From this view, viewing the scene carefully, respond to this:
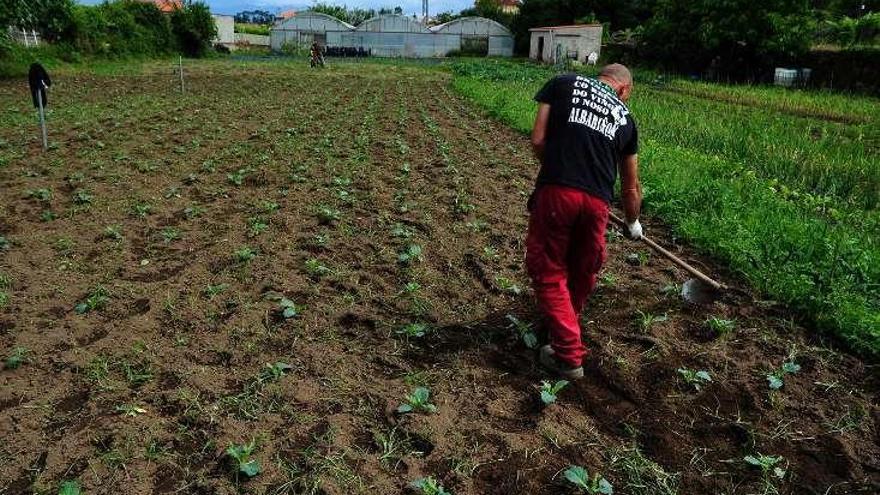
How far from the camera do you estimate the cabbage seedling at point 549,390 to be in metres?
3.40

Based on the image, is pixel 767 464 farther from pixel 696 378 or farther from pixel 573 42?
pixel 573 42

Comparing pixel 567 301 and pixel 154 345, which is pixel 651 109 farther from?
pixel 154 345

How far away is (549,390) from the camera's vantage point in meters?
3.48

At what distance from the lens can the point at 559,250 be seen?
11.9 ft

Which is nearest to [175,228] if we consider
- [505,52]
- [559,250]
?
[559,250]

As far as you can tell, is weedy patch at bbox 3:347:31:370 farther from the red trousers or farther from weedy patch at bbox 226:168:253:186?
weedy patch at bbox 226:168:253:186

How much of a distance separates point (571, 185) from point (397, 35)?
5295 centimetres

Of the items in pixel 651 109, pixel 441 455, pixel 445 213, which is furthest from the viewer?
pixel 651 109

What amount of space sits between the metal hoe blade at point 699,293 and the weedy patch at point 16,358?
4.71 metres

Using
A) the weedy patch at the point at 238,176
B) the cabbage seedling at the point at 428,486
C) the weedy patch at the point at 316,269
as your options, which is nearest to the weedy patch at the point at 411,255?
the weedy patch at the point at 316,269

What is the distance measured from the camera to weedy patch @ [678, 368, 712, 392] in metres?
3.73

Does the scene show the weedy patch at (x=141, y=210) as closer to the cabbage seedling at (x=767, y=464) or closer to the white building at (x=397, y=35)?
the cabbage seedling at (x=767, y=464)

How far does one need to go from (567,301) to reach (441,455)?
1217mm

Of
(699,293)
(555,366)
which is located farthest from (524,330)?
(699,293)
